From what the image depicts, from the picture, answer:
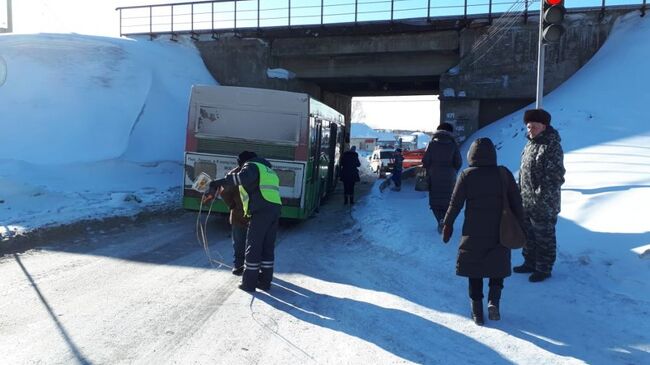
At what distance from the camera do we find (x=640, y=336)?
4.62 meters

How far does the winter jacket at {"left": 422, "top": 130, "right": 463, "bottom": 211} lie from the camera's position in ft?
30.1

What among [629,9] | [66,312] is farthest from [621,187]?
[629,9]

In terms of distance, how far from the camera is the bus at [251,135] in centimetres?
1071

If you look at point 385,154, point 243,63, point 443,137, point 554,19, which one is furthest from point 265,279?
point 385,154

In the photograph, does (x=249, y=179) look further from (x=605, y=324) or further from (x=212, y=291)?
(x=605, y=324)

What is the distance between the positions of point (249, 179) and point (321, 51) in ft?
64.7

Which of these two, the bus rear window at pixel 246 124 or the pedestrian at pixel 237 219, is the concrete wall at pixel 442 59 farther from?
the pedestrian at pixel 237 219

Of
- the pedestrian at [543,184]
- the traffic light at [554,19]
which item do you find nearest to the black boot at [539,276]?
the pedestrian at [543,184]

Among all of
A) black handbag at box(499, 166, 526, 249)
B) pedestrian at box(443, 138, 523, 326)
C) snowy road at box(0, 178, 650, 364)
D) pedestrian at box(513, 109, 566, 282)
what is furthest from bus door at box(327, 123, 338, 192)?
black handbag at box(499, 166, 526, 249)

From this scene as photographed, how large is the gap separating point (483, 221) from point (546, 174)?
1.57 m

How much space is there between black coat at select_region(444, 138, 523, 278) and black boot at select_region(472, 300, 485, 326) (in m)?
0.34

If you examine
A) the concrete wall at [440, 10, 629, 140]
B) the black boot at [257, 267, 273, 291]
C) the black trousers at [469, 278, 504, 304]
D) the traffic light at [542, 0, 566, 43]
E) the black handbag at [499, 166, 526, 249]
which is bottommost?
the black boot at [257, 267, 273, 291]

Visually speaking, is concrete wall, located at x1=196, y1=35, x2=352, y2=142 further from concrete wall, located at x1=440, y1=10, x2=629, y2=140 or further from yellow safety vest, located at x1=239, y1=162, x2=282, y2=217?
yellow safety vest, located at x1=239, y1=162, x2=282, y2=217

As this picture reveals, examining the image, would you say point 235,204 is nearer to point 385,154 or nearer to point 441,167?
point 441,167
